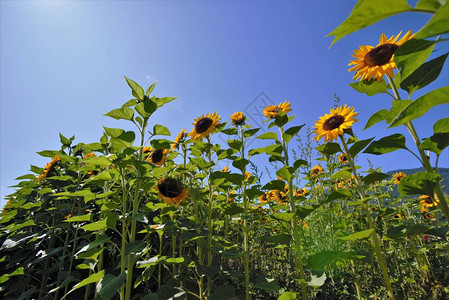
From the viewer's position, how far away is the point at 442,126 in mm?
874

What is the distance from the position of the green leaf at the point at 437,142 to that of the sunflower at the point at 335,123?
0.74 metres

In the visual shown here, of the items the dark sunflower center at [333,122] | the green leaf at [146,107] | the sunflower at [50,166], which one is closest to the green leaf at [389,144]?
the dark sunflower center at [333,122]

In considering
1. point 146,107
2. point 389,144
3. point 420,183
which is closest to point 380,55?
point 389,144

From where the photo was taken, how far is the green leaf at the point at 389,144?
1.09 metres

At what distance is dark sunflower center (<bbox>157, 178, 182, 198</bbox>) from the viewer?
6.11 ft

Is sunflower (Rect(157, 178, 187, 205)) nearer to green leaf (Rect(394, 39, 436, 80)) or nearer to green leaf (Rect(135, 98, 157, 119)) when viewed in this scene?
green leaf (Rect(135, 98, 157, 119))

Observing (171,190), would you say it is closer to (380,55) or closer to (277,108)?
(277,108)

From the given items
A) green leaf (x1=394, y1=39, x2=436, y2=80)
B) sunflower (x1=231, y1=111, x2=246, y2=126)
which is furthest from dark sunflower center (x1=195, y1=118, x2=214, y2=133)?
green leaf (x1=394, y1=39, x2=436, y2=80)

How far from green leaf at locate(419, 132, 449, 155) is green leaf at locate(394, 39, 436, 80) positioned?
1.75 ft

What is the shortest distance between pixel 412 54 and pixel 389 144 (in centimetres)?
72

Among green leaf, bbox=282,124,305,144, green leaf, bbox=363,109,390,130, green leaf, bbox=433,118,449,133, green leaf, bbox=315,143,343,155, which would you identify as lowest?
green leaf, bbox=433,118,449,133

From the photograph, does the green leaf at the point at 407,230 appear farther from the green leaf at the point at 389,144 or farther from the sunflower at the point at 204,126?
the sunflower at the point at 204,126

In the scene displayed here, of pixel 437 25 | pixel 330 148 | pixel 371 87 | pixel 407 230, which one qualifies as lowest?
pixel 407 230

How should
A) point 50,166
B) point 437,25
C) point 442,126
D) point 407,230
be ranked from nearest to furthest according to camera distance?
point 437,25 < point 442,126 < point 407,230 < point 50,166
